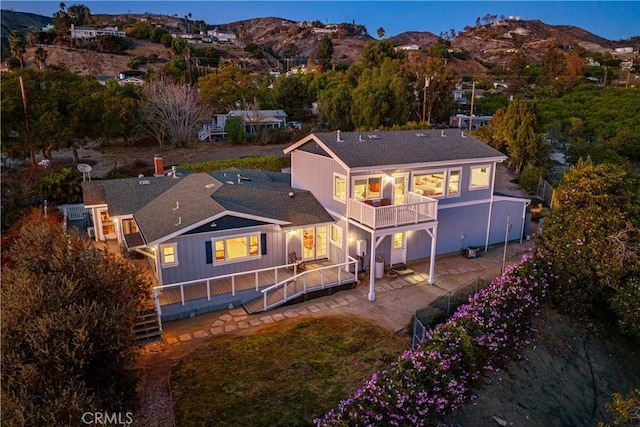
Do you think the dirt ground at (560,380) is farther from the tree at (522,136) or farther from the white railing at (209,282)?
the tree at (522,136)

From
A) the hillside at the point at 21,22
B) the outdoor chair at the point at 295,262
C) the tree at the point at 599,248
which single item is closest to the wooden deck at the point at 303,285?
the outdoor chair at the point at 295,262

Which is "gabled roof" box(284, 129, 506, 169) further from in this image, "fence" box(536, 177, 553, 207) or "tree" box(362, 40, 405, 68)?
"tree" box(362, 40, 405, 68)

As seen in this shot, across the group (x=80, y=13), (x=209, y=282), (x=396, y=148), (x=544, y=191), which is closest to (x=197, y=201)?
(x=209, y=282)

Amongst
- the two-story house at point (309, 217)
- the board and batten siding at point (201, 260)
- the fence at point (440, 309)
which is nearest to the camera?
the fence at point (440, 309)

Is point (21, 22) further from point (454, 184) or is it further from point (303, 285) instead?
point (303, 285)

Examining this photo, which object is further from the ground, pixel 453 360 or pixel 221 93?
pixel 221 93

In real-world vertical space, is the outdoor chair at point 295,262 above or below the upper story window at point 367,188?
below
